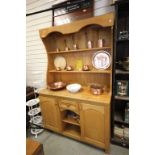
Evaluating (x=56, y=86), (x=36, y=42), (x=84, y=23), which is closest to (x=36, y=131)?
(x=56, y=86)

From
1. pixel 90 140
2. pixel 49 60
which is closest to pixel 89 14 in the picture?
pixel 49 60

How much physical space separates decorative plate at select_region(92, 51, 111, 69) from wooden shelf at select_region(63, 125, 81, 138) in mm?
1216

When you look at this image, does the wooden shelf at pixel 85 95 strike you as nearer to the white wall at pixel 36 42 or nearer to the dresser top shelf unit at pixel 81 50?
the dresser top shelf unit at pixel 81 50

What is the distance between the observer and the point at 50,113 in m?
2.24

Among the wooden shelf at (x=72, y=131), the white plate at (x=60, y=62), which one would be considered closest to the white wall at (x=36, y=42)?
the white plate at (x=60, y=62)

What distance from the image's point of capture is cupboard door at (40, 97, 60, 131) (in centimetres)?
215

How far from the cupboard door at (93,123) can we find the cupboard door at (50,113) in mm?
509

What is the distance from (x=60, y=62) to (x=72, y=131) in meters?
1.36

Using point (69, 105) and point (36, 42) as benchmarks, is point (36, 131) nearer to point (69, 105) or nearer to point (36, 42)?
point (69, 105)

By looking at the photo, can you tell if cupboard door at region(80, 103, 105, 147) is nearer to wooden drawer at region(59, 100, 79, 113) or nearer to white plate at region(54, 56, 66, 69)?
wooden drawer at region(59, 100, 79, 113)

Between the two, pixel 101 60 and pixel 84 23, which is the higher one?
pixel 84 23

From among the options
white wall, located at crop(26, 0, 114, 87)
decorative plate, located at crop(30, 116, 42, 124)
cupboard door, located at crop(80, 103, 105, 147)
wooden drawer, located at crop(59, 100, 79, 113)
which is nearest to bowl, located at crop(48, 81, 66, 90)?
wooden drawer, located at crop(59, 100, 79, 113)
